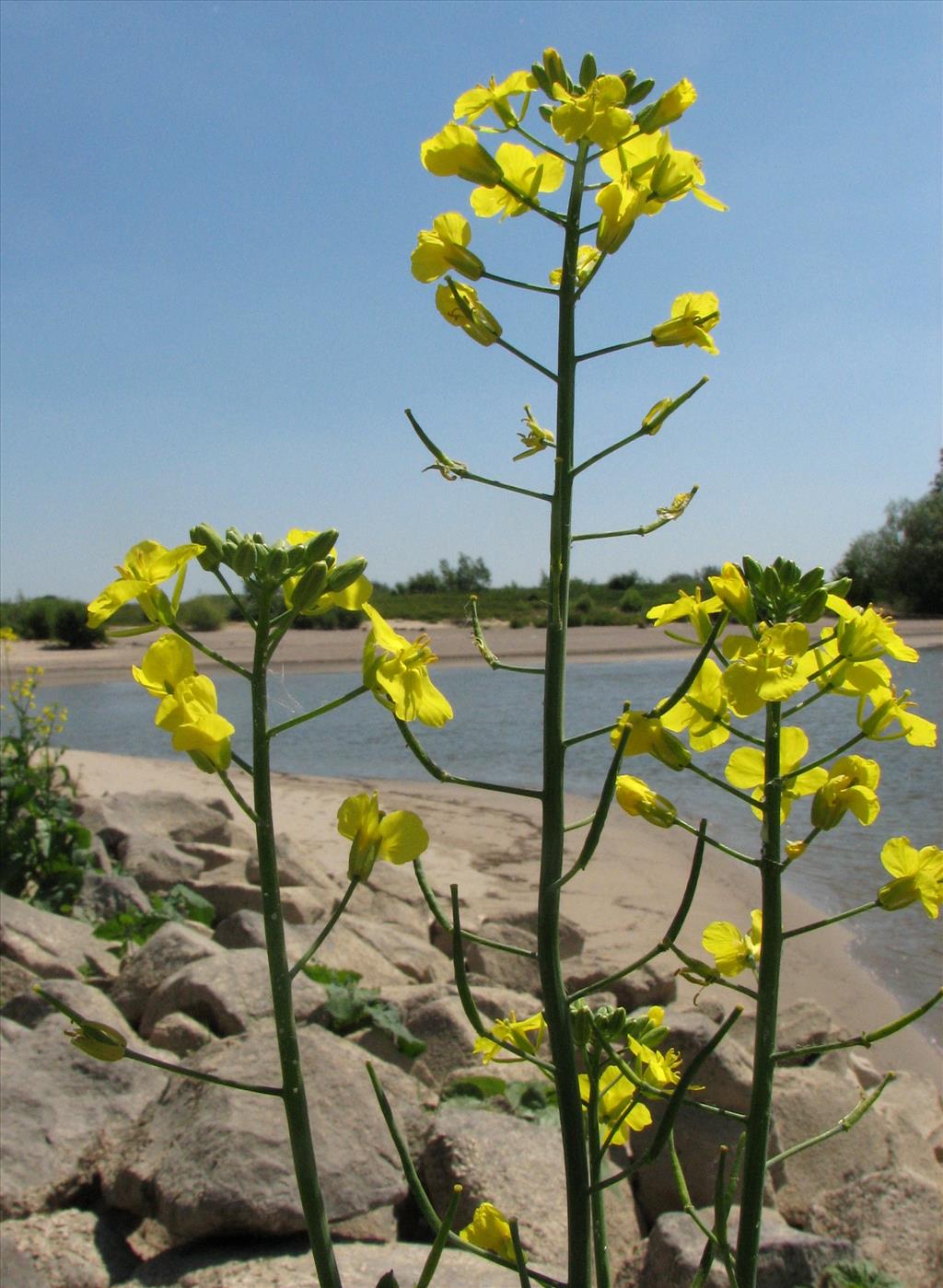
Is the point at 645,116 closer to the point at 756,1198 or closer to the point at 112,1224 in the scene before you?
the point at 756,1198

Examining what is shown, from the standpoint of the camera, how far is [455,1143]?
2.66m

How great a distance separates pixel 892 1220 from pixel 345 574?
2.56 m

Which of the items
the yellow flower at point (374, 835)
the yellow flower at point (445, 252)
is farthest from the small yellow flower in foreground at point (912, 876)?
the yellow flower at point (445, 252)

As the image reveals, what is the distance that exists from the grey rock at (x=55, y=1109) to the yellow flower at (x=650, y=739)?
2301 mm

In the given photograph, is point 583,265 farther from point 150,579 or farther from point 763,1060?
point 763,1060

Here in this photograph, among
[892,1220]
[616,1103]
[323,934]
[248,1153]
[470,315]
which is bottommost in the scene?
[892,1220]

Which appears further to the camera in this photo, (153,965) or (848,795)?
(153,965)

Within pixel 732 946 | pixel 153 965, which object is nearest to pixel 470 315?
pixel 732 946

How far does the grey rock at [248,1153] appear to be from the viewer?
2387 mm

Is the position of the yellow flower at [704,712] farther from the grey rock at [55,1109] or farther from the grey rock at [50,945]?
the grey rock at [50,945]

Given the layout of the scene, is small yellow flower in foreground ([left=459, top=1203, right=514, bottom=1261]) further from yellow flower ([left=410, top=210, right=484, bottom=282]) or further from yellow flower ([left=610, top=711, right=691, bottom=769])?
yellow flower ([left=410, top=210, right=484, bottom=282])

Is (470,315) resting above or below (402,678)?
above

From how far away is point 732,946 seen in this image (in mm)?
1280

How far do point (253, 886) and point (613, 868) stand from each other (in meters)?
3.89
